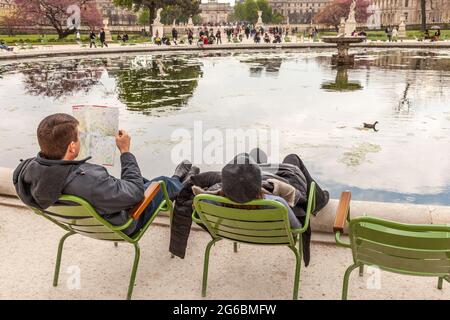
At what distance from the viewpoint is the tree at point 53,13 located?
50.5m

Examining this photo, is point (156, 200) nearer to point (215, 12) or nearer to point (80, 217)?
point (80, 217)

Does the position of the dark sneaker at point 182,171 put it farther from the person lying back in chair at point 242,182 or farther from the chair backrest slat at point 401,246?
the chair backrest slat at point 401,246

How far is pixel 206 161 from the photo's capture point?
803 cm

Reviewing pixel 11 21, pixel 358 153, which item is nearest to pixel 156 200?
pixel 358 153

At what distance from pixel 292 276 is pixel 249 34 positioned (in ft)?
194

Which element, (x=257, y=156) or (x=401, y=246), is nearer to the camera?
(x=401, y=246)

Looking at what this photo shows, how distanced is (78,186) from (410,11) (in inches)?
4901

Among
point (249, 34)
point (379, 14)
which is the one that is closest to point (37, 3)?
point (249, 34)

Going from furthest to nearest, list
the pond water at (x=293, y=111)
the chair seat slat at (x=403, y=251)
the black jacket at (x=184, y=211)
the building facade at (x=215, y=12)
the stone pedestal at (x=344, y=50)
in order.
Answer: the building facade at (x=215, y=12)
the stone pedestal at (x=344, y=50)
the pond water at (x=293, y=111)
the black jacket at (x=184, y=211)
the chair seat slat at (x=403, y=251)

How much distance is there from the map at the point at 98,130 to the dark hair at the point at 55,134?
39 cm

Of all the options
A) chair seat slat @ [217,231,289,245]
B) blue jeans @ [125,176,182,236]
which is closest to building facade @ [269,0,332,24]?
blue jeans @ [125,176,182,236]

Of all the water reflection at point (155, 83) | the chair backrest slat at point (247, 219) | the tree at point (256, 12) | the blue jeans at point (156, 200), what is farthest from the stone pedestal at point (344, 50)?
the tree at point (256, 12)

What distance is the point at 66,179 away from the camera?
3.15 meters
